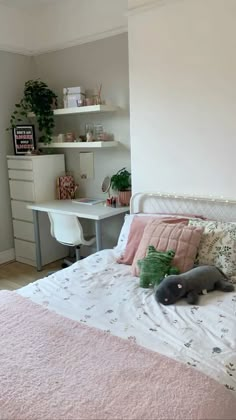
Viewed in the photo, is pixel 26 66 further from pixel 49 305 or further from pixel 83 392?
pixel 83 392

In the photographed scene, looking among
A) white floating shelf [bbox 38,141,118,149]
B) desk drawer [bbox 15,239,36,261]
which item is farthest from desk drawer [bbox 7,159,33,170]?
desk drawer [bbox 15,239,36,261]

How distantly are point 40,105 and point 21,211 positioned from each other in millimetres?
1133

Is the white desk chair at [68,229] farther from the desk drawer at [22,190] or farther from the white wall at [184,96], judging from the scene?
the white wall at [184,96]

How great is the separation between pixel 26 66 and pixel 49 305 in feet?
10.1

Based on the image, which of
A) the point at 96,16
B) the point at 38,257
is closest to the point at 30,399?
the point at 38,257

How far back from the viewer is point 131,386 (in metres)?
1.19

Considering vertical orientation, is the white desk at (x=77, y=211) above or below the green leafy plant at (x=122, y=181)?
below

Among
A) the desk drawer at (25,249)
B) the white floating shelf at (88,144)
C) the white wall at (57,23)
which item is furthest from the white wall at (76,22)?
the desk drawer at (25,249)

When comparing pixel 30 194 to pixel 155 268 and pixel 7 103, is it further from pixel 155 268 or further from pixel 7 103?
pixel 155 268

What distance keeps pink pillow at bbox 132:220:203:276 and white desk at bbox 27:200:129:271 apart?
77cm

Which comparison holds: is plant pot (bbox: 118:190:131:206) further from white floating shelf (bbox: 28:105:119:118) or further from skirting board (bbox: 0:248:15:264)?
skirting board (bbox: 0:248:15:264)

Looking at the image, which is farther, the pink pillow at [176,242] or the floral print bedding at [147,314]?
the pink pillow at [176,242]

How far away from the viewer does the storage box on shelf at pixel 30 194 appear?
3643 millimetres

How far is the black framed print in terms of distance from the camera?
3766 mm
